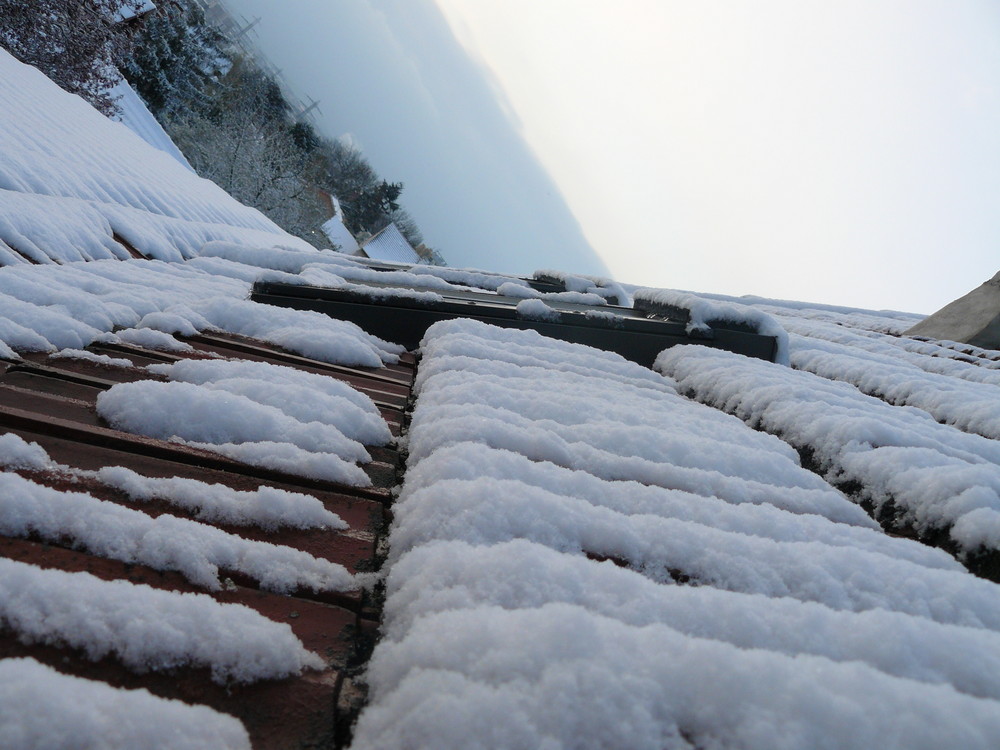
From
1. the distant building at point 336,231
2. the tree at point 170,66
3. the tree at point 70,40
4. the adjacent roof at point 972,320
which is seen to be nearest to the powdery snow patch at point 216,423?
the adjacent roof at point 972,320

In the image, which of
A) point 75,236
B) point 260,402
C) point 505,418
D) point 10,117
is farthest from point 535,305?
point 10,117

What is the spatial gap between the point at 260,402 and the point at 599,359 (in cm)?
160

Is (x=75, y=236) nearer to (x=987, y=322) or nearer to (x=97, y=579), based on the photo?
(x=97, y=579)

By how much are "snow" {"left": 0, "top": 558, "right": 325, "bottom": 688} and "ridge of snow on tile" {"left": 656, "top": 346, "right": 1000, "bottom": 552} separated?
136 cm

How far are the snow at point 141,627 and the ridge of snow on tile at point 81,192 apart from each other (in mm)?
2365

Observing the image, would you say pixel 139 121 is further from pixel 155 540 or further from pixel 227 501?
pixel 155 540

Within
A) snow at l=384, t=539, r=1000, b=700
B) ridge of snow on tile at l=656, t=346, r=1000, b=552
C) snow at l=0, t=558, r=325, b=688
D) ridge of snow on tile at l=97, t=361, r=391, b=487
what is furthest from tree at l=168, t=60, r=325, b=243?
snow at l=384, t=539, r=1000, b=700

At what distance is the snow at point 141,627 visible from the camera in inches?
26.1

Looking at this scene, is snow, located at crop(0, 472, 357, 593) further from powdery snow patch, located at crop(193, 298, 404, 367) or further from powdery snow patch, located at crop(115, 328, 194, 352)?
powdery snow patch, located at crop(193, 298, 404, 367)

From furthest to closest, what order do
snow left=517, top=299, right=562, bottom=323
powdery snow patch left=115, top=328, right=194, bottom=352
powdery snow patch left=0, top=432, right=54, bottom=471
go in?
snow left=517, top=299, right=562, bottom=323 → powdery snow patch left=115, top=328, right=194, bottom=352 → powdery snow patch left=0, top=432, right=54, bottom=471

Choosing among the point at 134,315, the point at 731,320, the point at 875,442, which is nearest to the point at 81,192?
the point at 134,315

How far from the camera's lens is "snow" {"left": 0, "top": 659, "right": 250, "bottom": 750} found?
1.73 ft

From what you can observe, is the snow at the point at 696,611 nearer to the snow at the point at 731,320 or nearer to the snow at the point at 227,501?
the snow at the point at 227,501

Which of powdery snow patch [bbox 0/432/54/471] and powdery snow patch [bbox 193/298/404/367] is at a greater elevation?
powdery snow patch [bbox 193/298/404/367]
